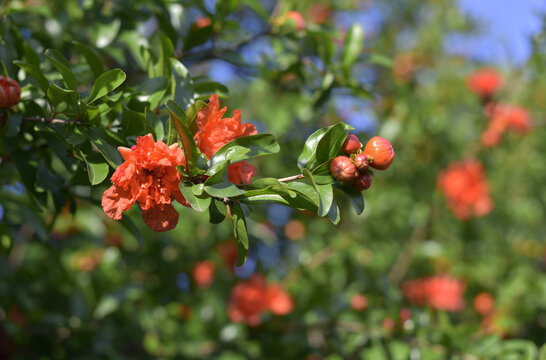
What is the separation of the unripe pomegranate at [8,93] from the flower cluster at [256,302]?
1.42 m

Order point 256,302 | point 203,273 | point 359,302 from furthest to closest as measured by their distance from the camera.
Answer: point 203,273 → point 256,302 → point 359,302

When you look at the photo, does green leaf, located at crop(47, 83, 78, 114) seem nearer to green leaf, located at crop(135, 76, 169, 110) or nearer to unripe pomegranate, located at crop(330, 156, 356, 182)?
green leaf, located at crop(135, 76, 169, 110)

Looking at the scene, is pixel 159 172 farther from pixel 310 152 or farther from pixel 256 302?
pixel 256 302

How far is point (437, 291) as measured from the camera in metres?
3.06

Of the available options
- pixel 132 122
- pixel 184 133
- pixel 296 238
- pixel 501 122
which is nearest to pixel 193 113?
pixel 184 133

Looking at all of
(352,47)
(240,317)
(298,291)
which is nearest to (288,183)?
(352,47)

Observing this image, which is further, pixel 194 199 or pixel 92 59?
pixel 92 59

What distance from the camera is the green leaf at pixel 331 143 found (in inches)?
35.2

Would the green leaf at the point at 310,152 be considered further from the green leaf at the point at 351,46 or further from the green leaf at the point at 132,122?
the green leaf at the point at 351,46

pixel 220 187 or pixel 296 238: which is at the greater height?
pixel 220 187

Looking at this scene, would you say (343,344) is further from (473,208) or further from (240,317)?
(473,208)

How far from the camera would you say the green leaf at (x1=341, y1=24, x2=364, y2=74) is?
1590mm

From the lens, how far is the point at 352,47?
161 centimetres

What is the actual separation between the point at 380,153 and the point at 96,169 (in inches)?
20.4
